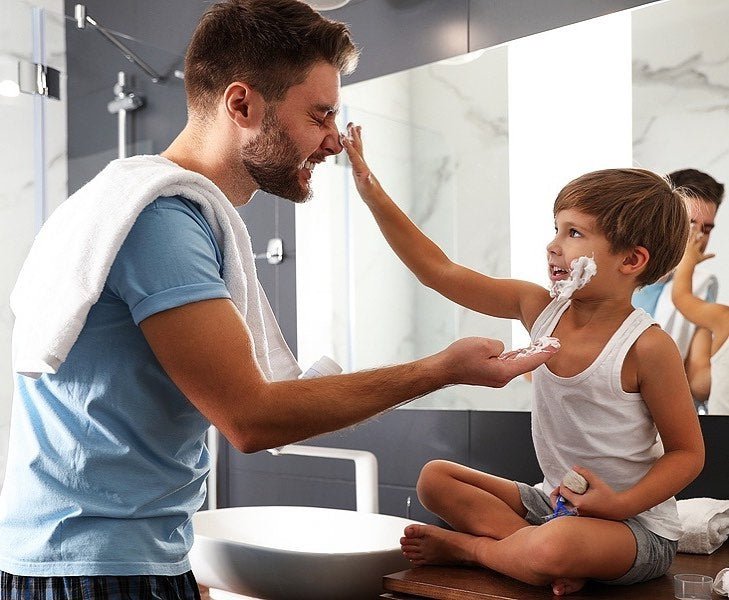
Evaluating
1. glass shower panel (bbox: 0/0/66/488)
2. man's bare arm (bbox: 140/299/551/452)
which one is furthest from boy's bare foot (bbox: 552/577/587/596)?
glass shower panel (bbox: 0/0/66/488)

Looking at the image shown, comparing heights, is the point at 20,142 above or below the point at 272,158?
above

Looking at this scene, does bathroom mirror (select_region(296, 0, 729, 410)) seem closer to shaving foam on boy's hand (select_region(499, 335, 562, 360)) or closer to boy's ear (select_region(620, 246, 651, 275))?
boy's ear (select_region(620, 246, 651, 275))

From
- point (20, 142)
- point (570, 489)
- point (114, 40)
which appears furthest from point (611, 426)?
point (114, 40)

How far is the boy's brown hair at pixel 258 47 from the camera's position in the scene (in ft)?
3.75

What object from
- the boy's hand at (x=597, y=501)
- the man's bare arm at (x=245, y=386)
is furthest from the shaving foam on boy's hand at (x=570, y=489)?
the man's bare arm at (x=245, y=386)

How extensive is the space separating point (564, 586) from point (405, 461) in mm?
850

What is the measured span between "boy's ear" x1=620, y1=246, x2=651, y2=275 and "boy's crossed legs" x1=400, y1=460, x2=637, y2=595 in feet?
1.33

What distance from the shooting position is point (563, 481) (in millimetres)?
1289

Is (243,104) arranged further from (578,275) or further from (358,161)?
(578,275)

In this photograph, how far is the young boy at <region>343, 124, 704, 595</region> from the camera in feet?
4.12

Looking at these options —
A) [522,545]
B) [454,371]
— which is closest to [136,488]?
[454,371]

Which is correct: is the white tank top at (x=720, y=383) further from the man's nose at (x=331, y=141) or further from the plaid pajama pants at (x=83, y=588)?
the plaid pajama pants at (x=83, y=588)

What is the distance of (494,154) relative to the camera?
190cm

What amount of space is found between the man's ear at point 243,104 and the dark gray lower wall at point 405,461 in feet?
3.17
